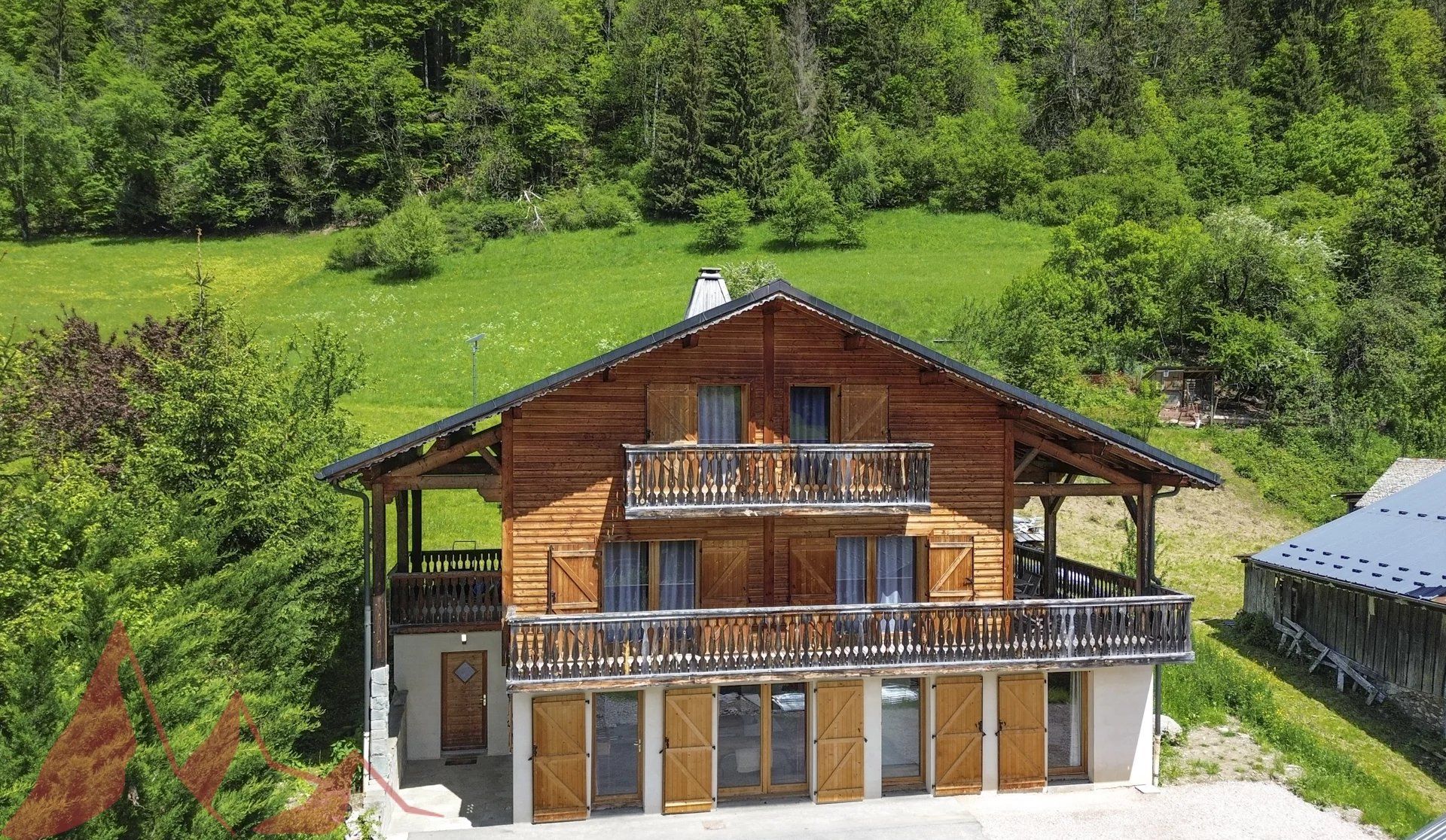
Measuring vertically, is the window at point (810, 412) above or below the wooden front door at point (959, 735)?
above

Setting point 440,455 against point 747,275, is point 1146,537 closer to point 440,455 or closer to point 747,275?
point 440,455

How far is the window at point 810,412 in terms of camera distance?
17.8 metres

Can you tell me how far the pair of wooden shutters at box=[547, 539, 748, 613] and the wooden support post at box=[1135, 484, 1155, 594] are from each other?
7.10m

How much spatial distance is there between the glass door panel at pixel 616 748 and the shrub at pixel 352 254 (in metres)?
51.6

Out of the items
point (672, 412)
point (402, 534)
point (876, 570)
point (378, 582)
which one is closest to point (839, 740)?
point (876, 570)

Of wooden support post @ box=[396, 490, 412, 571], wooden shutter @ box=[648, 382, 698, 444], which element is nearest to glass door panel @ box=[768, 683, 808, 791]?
wooden shutter @ box=[648, 382, 698, 444]

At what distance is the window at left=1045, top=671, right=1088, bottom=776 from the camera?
57.9 ft

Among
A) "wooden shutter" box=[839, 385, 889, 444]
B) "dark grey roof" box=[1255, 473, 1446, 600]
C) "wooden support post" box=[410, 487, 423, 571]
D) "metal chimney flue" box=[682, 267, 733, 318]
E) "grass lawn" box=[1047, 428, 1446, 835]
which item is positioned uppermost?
"metal chimney flue" box=[682, 267, 733, 318]

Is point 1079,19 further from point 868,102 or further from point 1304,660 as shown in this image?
point 1304,660

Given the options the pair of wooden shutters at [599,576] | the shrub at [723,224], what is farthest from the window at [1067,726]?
the shrub at [723,224]

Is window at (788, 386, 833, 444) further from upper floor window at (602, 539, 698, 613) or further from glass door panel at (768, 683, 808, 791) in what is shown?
glass door panel at (768, 683, 808, 791)

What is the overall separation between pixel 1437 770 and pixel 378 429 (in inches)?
1274

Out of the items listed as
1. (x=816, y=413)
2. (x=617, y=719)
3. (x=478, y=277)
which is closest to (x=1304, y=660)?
(x=816, y=413)

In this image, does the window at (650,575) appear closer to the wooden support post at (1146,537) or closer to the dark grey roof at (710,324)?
the dark grey roof at (710,324)
